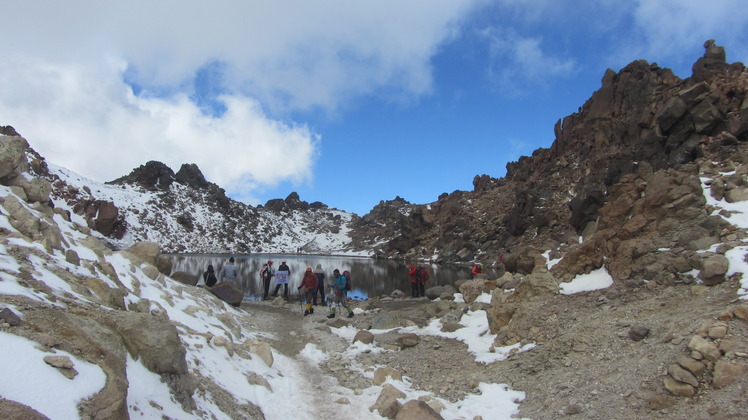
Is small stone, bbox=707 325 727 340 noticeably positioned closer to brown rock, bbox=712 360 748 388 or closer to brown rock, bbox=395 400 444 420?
brown rock, bbox=712 360 748 388

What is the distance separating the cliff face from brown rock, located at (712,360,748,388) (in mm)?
5413

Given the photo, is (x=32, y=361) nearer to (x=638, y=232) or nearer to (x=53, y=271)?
(x=53, y=271)

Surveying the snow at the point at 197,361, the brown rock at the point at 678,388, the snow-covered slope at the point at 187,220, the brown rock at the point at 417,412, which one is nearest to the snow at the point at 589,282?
the snow at the point at 197,361

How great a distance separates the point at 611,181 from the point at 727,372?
31596mm

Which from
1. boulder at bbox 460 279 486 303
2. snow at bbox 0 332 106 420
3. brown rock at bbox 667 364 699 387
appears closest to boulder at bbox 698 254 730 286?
brown rock at bbox 667 364 699 387

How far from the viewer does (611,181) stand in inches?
1324

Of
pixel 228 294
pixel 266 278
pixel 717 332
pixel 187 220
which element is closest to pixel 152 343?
pixel 717 332

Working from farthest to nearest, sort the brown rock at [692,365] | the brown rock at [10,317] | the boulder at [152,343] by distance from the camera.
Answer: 1. the brown rock at [692,365]
2. the boulder at [152,343]
3. the brown rock at [10,317]

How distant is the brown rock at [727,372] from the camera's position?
5.79m

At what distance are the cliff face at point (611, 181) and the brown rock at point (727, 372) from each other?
5.41m

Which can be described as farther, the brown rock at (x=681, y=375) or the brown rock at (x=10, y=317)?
the brown rock at (x=681, y=375)

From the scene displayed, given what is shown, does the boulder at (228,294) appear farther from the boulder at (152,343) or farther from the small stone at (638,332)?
the small stone at (638,332)

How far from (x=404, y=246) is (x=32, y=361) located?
115m

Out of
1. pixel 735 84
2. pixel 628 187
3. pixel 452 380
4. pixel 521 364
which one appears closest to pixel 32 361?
pixel 452 380
